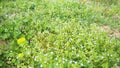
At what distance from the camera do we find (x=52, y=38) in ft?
17.9

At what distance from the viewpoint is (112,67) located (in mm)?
4719

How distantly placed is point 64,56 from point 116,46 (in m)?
1.50

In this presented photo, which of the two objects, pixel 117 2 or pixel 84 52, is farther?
pixel 117 2

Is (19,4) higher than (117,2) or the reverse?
higher

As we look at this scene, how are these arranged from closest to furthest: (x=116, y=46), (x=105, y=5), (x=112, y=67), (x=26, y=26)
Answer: (x=112, y=67), (x=116, y=46), (x=26, y=26), (x=105, y=5)

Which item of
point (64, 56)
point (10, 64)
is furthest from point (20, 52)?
point (64, 56)

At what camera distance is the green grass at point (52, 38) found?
472 cm

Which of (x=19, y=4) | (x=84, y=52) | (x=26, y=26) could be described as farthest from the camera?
(x=19, y=4)

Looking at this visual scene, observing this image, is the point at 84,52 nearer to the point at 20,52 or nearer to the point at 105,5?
the point at 20,52

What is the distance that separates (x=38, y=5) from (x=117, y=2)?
378 cm

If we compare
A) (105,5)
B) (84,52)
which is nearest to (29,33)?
(84,52)

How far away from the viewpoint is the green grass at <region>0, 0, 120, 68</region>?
186 inches

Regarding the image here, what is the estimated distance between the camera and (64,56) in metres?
4.76

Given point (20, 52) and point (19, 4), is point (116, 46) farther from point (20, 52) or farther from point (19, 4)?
point (19, 4)
